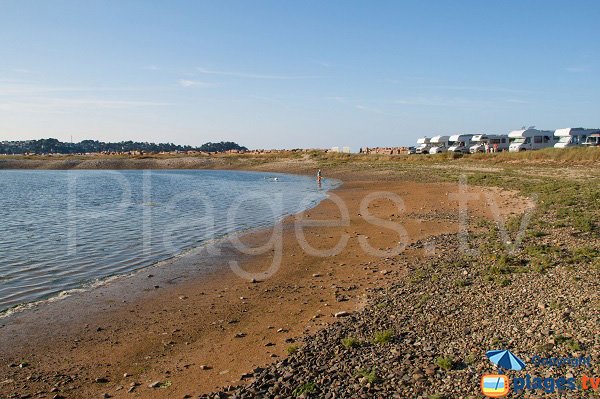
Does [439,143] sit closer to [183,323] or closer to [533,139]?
[533,139]

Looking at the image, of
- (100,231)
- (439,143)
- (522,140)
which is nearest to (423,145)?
(439,143)

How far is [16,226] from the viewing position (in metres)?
23.3

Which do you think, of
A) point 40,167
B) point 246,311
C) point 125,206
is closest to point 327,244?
point 246,311

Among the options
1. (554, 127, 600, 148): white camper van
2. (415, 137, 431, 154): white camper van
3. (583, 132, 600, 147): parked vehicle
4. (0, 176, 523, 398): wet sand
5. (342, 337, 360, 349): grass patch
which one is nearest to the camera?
(0, 176, 523, 398): wet sand

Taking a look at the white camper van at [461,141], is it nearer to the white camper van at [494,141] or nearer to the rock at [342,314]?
the white camper van at [494,141]

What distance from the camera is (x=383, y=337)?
7.73 m

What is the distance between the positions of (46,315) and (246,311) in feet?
15.4

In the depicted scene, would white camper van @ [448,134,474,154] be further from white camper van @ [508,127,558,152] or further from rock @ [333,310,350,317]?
rock @ [333,310,350,317]

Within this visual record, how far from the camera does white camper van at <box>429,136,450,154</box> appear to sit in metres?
77.0

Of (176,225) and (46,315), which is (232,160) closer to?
(176,225)

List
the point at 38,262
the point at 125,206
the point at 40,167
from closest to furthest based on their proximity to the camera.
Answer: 1. the point at 38,262
2. the point at 125,206
3. the point at 40,167

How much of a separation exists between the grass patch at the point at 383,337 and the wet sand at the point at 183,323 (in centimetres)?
149

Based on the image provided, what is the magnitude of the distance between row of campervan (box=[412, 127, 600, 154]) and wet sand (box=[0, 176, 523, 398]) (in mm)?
58041

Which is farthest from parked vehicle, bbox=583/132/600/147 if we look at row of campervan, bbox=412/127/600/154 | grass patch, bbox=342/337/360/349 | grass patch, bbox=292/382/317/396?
grass patch, bbox=292/382/317/396
